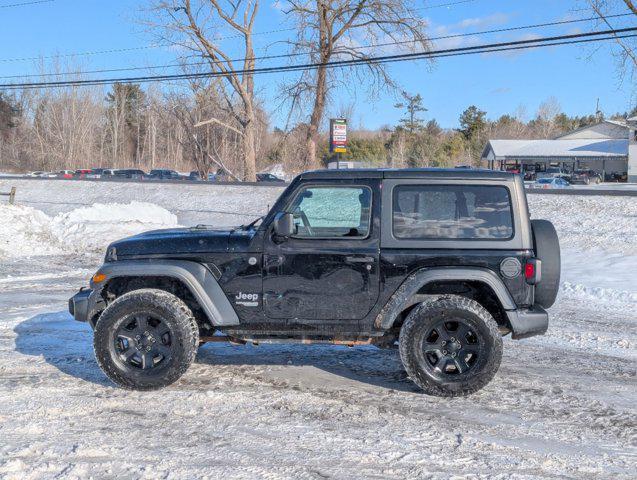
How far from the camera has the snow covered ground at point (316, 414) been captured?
448 cm

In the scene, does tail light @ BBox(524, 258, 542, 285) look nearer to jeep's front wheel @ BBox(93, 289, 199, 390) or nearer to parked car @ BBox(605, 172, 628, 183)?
jeep's front wheel @ BBox(93, 289, 199, 390)

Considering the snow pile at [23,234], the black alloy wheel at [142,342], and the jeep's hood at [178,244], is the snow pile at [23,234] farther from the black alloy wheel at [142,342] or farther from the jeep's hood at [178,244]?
the black alloy wheel at [142,342]

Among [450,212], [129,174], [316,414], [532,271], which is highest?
[129,174]

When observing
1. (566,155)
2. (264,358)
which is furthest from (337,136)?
(566,155)

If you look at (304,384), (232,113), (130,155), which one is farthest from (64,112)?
(304,384)

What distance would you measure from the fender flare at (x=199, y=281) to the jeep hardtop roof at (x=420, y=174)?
125 centimetres

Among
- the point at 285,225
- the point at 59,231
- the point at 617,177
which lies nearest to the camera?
the point at 285,225

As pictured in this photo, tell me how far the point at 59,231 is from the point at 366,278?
15.9m

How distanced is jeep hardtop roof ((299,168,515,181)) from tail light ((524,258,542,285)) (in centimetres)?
77

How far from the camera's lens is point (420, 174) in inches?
238

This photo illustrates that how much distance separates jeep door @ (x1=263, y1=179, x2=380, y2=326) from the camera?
234 inches

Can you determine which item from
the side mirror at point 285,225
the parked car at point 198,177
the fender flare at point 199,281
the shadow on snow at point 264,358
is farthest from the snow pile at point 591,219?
the parked car at point 198,177

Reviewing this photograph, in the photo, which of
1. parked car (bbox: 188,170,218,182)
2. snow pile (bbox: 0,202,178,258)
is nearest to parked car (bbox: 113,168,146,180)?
parked car (bbox: 188,170,218,182)

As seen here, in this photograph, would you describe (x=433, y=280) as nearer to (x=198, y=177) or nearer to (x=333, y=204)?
(x=333, y=204)
